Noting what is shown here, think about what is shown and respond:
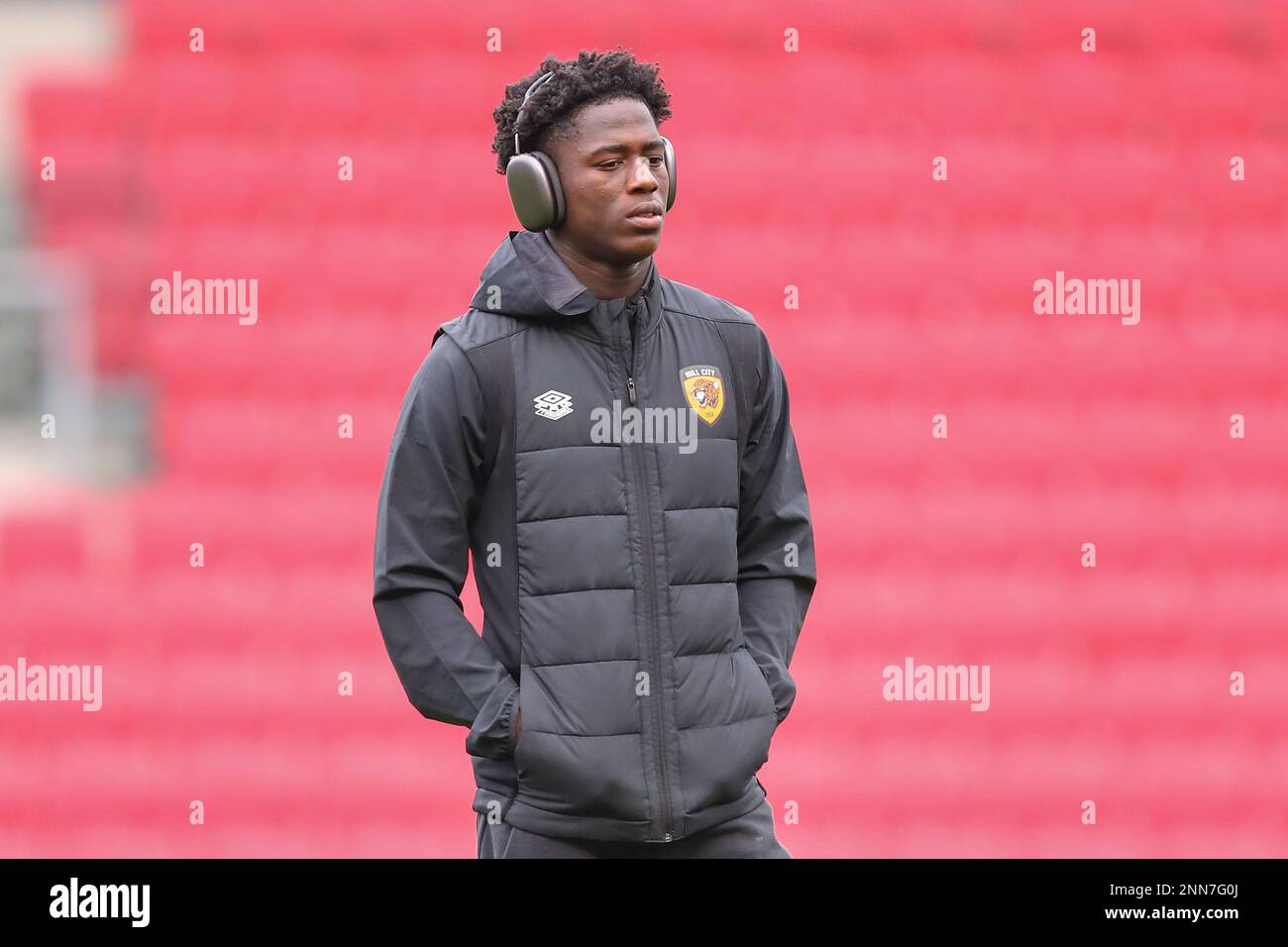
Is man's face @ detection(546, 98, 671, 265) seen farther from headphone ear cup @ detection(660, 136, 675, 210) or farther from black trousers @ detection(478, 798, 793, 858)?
black trousers @ detection(478, 798, 793, 858)

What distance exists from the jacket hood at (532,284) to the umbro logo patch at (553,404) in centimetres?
9

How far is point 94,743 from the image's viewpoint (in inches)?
130

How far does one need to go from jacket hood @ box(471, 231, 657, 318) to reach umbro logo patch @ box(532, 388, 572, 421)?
91mm

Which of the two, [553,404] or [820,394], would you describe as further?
[820,394]

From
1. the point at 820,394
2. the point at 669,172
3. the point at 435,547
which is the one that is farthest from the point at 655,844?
the point at 820,394

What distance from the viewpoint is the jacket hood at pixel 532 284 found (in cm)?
158

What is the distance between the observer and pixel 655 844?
1535mm

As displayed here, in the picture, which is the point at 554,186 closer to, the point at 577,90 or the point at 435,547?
the point at 577,90

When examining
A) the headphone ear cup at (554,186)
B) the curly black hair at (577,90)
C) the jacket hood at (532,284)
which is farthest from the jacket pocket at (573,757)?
the curly black hair at (577,90)

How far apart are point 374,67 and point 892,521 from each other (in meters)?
1.64

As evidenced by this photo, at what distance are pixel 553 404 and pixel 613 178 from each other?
25 cm

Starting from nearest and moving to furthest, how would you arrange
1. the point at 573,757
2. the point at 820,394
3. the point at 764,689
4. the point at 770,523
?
1. the point at 573,757
2. the point at 764,689
3. the point at 770,523
4. the point at 820,394

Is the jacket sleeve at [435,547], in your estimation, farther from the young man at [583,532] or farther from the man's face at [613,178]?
the man's face at [613,178]

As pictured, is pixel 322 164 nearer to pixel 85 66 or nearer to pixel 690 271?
pixel 85 66
